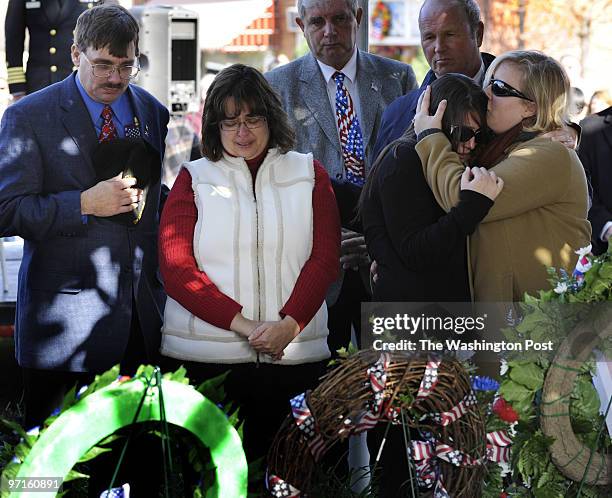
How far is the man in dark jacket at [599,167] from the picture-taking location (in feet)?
15.4

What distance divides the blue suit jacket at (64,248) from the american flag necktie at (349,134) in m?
0.81

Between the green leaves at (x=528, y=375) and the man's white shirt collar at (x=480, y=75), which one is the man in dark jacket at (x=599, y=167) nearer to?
the man's white shirt collar at (x=480, y=75)

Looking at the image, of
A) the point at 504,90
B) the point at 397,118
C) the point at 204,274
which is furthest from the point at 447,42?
the point at 204,274

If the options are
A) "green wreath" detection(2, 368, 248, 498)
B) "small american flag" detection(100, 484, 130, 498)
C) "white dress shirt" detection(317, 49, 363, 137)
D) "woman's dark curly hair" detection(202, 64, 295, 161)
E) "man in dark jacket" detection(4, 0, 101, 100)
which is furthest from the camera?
"man in dark jacket" detection(4, 0, 101, 100)

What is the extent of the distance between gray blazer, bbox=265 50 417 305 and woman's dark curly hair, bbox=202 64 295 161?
0.46 metres

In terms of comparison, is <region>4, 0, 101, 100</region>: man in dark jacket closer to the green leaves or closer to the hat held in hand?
the hat held in hand

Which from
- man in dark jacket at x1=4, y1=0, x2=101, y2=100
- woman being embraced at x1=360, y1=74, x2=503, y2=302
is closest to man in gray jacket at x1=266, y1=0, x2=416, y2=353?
woman being embraced at x1=360, y1=74, x2=503, y2=302

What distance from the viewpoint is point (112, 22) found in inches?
127

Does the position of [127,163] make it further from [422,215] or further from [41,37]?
[41,37]

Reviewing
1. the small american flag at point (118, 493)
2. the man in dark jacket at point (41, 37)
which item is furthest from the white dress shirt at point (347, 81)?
the man in dark jacket at point (41, 37)

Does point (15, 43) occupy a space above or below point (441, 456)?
above

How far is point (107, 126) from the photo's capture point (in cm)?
335

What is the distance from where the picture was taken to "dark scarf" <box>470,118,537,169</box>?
307cm

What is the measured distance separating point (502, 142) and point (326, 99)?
3.17 feet
